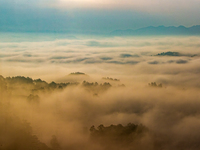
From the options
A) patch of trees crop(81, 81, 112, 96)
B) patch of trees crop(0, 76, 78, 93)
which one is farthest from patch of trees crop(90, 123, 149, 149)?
patch of trees crop(0, 76, 78, 93)

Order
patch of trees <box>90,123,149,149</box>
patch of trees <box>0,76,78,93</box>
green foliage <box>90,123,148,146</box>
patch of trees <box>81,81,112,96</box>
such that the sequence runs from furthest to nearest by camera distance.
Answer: patch of trees <box>81,81,112,96</box>, patch of trees <box>0,76,78,93</box>, green foliage <box>90,123,148,146</box>, patch of trees <box>90,123,149,149</box>

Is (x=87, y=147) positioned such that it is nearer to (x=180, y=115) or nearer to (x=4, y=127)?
(x=4, y=127)

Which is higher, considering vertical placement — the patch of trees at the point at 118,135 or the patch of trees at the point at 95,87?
the patch of trees at the point at 95,87

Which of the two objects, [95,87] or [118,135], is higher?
[95,87]

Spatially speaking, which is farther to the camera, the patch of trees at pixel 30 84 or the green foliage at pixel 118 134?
the patch of trees at pixel 30 84

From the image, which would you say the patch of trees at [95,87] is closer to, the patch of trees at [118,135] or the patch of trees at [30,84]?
the patch of trees at [30,84]

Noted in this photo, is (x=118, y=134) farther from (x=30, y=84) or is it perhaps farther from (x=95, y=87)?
(x=30, y=84)

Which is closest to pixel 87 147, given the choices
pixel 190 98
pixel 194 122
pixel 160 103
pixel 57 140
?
pixel 57 140

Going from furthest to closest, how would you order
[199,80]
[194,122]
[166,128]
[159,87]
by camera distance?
[199,80] < [159,87] < [194,122] < [166,128]

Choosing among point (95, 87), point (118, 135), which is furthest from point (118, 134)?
point (95, 87)

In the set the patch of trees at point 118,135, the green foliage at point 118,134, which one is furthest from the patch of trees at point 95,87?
the patch of trees at point 118,135

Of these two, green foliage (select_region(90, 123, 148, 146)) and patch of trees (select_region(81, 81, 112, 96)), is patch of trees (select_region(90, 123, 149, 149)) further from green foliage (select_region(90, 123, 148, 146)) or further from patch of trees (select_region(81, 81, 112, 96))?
patch of trees (select_region(81, 81, 112, 96))
